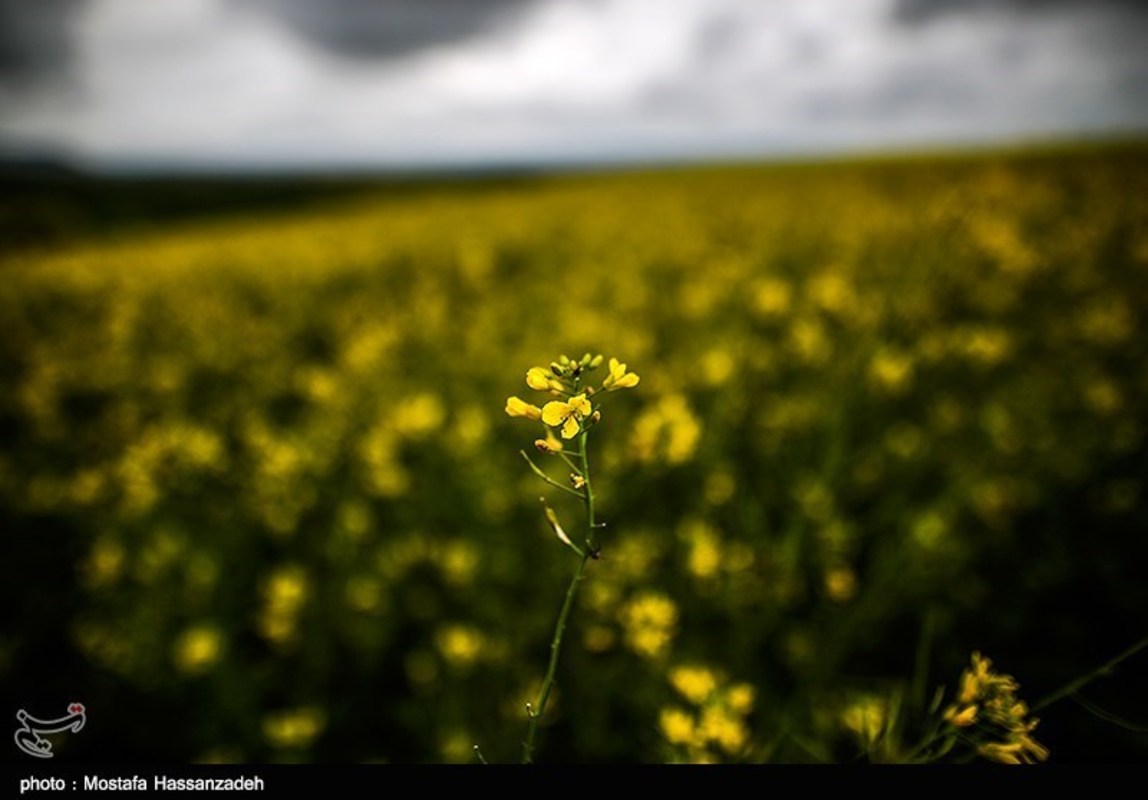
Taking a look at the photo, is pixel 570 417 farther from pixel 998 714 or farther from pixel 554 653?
pixel 998 714

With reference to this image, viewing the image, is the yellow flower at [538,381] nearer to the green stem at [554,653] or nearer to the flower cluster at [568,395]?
the flower cluster at [568,395]

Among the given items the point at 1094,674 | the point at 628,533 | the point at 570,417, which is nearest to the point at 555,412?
the point at 570,417

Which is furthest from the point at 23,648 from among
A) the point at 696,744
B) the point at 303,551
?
the point at 696,744

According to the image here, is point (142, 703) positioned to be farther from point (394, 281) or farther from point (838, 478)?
point (394, 281)

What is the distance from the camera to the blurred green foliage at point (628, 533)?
5.36 feet

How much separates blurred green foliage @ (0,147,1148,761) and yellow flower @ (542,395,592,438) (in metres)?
0.30

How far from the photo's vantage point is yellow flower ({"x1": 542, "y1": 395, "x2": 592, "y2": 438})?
0.59m

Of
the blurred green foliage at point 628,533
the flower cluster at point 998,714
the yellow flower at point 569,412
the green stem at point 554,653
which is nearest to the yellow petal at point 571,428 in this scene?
the yellow flower at point 569,412

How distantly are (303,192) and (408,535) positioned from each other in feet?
110

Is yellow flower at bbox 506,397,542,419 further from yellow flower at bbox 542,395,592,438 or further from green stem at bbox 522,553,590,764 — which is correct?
green stem at bbox 522,553,590,764

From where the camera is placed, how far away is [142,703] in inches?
75.2

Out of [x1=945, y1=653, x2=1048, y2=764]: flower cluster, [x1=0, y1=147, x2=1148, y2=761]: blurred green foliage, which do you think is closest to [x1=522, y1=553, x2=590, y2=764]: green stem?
[x1=0, y1=147, x2=1148, y2=761]: blurred green foliage

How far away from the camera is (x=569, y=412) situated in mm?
614

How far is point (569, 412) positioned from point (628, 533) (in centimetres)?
157
